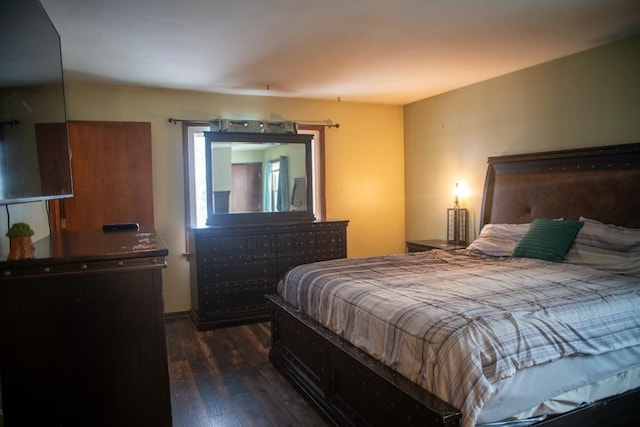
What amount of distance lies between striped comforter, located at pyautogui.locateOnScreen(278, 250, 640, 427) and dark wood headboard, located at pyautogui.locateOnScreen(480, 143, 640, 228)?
69 centimetres

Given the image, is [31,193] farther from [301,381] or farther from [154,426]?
[301,381]

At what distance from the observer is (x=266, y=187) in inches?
193

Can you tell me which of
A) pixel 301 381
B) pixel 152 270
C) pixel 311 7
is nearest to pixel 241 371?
pixel 301 381

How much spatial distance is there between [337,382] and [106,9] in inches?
99.6

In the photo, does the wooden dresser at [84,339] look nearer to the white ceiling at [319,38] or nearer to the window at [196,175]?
the white ceiling at [319,38]

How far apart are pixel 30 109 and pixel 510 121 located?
Answer: 3.95m

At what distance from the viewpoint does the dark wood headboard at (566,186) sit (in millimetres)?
3223

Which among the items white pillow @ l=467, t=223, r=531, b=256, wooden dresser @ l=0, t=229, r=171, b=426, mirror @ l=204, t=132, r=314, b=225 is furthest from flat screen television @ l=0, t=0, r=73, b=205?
white pillow @ l=467, t=223, r=531, b=256

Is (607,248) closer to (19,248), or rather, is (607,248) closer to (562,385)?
(562,385)

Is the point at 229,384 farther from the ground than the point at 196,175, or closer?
closer

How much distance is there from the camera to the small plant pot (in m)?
1.51

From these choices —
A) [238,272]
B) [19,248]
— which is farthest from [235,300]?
[19,248]

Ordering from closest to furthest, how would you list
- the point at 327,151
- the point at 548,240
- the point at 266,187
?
1. the point at 548,240
2. the point at 266,187
3. the point at 327,151

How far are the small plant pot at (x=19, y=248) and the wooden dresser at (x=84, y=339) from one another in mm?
36
